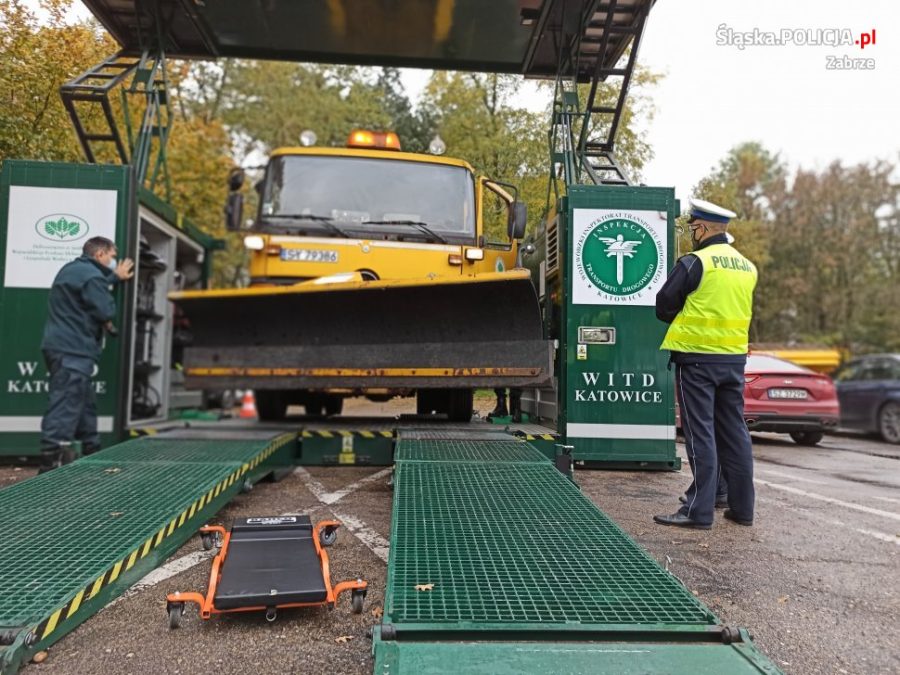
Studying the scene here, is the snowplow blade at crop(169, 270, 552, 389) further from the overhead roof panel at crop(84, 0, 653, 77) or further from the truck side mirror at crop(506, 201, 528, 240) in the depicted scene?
the overhead roof panel at crop(84, 0, 653, 77)

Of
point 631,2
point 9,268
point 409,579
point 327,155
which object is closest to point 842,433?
point 631,2

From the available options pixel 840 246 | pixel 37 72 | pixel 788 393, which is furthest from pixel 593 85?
pixel 840 246

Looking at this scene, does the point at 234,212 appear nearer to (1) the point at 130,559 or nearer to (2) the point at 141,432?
(2) the point at 141,432

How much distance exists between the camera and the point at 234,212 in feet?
21.0

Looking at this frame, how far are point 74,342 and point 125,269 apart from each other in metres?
0.85

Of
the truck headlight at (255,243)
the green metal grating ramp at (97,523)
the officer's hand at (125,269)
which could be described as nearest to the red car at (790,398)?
the truck headlight at (255,243)

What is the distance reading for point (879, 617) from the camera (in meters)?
2.82

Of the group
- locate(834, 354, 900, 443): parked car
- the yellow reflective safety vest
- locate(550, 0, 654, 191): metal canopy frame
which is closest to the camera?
the yellow reflective safety vest

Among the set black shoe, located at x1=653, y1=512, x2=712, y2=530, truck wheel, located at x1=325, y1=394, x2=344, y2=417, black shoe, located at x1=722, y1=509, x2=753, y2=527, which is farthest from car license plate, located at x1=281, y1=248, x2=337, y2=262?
black shoe, located at x1=722, y1=509, x2=753, y2=527

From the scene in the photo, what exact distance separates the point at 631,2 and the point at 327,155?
373 centimetres

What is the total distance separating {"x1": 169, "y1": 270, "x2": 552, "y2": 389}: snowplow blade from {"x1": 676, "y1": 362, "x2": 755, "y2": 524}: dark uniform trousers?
1.29 meters

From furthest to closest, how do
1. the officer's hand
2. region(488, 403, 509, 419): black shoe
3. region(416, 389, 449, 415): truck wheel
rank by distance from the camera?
region(416, 389, 449, 415): truck wheel, region(488, 403, 509, 419): black shoe, the officer's hand

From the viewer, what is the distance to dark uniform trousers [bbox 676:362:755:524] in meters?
4.17

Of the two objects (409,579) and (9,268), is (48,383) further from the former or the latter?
(409,579)
